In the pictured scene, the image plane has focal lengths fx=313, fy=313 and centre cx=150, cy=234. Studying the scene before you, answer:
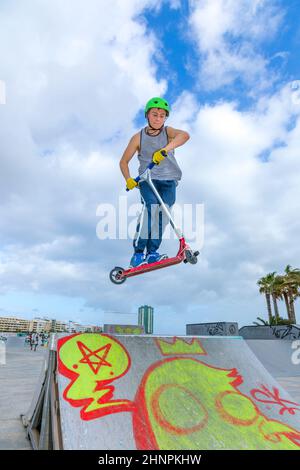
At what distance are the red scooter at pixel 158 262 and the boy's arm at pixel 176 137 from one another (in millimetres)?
552

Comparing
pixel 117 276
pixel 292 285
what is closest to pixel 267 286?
pixel 292 285

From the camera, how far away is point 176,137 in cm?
587

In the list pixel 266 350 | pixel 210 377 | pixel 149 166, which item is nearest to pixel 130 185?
pixel 149 166

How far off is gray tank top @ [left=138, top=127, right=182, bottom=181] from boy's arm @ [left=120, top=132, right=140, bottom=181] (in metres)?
0.10

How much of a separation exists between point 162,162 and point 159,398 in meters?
3.98

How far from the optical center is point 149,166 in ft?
18.5

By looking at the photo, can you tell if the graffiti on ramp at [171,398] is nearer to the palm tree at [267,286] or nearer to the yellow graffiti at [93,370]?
the yellow graffiti at [93,370]

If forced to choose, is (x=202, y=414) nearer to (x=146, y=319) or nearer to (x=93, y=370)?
(x=93, y=370)

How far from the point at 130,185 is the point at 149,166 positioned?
1.80 ft

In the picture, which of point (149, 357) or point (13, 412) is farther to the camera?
point (13, 412)

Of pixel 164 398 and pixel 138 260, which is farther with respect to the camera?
pixel 138 260

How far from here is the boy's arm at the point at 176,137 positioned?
5.74 m
